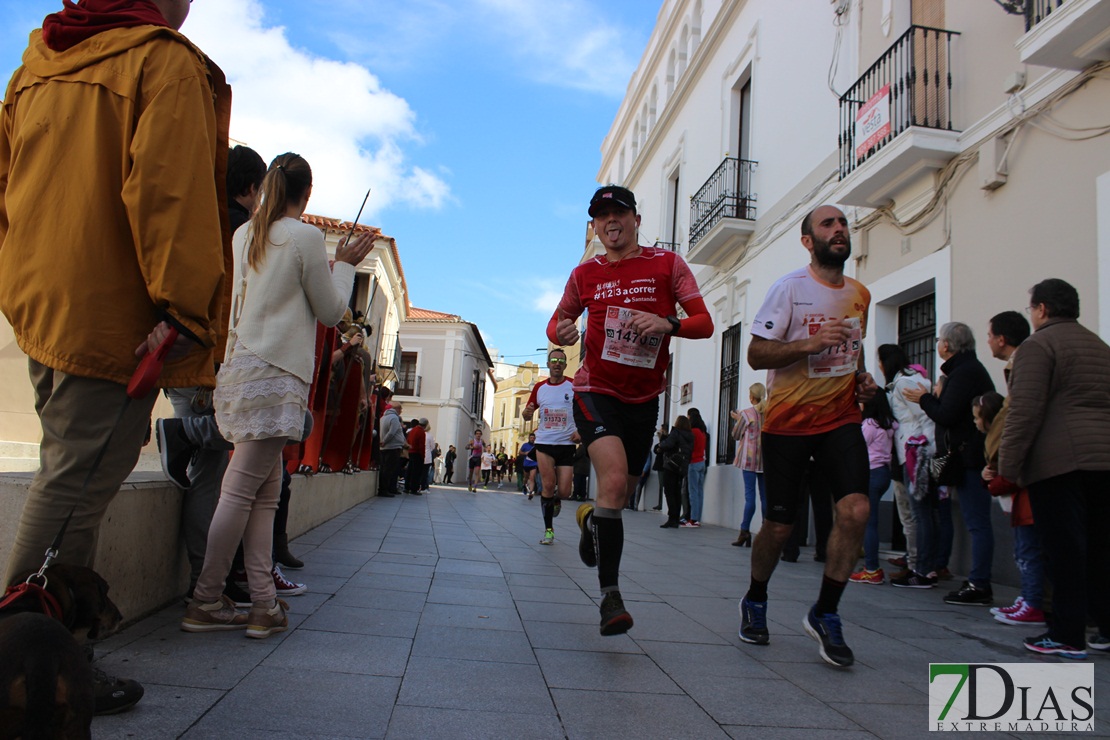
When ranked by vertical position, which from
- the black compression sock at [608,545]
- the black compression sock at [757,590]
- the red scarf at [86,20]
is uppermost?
the red scarf at [86,20]

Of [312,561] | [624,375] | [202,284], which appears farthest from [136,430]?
[312,561]

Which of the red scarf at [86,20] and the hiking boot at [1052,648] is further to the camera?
the hiking boot at [1052,648]

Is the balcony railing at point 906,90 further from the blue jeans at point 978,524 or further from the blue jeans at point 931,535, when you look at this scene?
the blue jeans at point 978,524

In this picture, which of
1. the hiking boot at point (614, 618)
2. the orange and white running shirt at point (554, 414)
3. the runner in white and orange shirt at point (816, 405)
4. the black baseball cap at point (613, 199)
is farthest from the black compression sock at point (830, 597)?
the orange and white running shirt at point (554, 414)

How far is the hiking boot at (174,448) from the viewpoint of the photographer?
140 inches

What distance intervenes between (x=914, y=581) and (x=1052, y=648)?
262cm

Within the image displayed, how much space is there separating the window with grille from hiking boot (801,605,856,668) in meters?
11.2

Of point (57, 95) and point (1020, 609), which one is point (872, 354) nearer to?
point (1020, 609)

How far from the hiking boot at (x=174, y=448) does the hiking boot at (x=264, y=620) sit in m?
0.74

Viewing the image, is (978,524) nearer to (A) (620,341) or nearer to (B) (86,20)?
(A) (620,341)

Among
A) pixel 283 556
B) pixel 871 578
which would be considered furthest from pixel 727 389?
pixel 283 556

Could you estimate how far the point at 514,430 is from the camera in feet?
286

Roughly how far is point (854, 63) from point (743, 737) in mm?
10655

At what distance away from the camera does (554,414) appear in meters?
8.24
